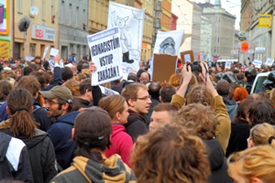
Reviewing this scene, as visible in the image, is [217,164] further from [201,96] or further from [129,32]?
[129,32]

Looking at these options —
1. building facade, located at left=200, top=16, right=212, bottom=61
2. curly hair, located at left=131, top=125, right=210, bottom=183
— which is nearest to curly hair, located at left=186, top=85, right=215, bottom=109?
curly hair, located at left=131, top=125, right=210, bottom=183

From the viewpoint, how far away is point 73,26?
3594 cm

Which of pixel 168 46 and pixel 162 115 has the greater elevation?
pixel 168 46

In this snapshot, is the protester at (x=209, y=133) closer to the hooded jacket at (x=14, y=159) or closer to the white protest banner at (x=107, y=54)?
the hooded jacket at (x=14, y=159)

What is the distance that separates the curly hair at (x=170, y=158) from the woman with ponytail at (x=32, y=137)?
1.76 meters

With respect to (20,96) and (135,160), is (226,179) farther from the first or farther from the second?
(20,96)

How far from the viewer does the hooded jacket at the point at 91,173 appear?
8.04 ft

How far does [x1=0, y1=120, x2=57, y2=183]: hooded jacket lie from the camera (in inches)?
137

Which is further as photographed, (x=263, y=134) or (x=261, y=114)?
(x=261, y=114)

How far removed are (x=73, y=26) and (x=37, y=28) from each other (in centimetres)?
882

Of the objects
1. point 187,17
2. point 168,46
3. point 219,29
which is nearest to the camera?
point 168,46

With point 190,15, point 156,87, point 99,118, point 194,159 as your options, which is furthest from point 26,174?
point 190,15

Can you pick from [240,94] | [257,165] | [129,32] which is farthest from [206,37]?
[257,165]

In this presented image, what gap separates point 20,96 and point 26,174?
30.9 inches
